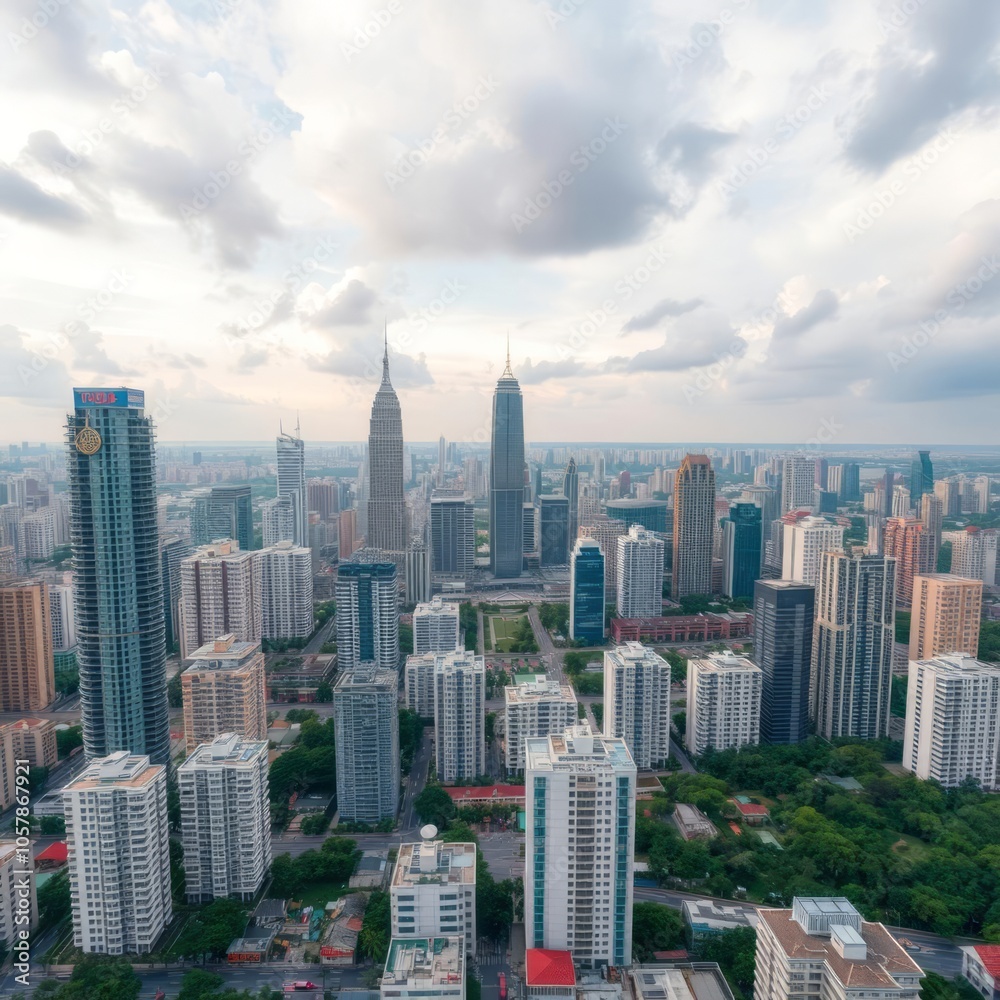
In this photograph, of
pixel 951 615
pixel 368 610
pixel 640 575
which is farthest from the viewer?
pixel 640 575

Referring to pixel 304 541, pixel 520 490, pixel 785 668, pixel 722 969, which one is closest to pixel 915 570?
pixel 785 668

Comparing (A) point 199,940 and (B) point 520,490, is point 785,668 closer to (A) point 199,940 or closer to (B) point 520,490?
(A) point 199,940

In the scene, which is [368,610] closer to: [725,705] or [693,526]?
[725,705]

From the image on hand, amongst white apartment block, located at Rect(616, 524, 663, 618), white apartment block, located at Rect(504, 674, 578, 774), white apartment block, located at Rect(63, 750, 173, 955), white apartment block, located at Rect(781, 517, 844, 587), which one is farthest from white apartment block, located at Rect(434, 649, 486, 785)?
white apartment block, located at Rect(781, 517, 844, 587)

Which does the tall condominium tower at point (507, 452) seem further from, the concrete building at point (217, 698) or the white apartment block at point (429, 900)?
the white apartment block at point (429, 900)

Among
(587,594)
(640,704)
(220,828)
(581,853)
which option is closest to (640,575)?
(587,594)
